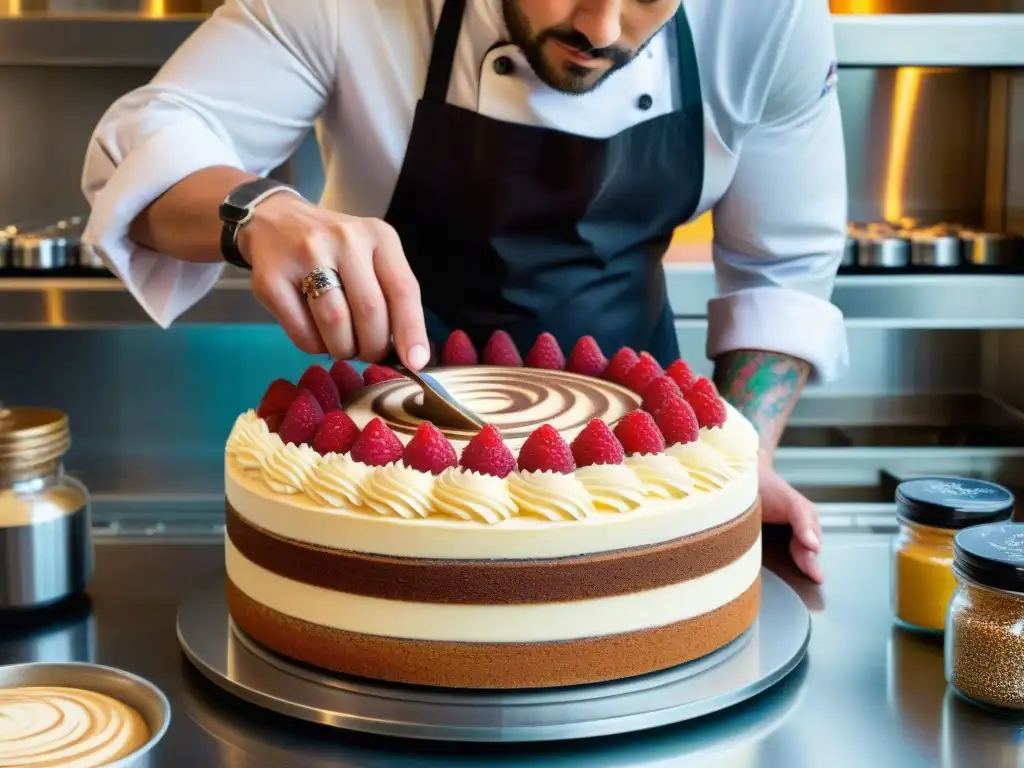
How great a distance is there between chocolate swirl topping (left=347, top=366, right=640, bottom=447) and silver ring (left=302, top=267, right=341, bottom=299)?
15 cm

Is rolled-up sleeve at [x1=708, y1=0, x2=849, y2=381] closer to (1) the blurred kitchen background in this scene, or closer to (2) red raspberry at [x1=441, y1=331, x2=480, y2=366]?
(2) red raspberry at [x1=441, y1=331, x2=480, y2=366]

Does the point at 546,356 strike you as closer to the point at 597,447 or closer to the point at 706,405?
the point at 706,405

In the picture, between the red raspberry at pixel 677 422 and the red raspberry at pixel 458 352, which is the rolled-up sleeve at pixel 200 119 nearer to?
the red raspberry at pixel 458 352

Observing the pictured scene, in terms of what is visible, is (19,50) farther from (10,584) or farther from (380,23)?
(10,584)

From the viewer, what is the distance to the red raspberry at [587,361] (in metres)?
1.62

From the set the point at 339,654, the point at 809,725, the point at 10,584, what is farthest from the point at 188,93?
the point at 809,725

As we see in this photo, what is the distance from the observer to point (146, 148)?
5.41 feet

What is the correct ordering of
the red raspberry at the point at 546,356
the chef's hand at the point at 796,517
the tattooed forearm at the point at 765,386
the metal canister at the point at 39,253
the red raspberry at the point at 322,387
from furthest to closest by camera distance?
the metal canister at the point at 39,253, the tattooed forearm at the point at 765,386, the red raspberry at the point at 546,356, the chef's hand at the point at 796,517, the red raspberry at the point at 322,387

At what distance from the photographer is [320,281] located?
1314 mm

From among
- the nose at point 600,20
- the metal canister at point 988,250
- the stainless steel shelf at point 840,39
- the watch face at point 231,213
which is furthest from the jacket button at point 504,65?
the metal canister at point 988,250

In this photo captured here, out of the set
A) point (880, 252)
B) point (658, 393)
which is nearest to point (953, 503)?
point (658, 393)

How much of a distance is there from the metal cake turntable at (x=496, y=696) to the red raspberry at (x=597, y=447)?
0.20m

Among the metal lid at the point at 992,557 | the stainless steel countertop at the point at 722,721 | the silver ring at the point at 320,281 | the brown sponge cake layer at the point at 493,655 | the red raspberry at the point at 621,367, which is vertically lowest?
the stainless steel countertop at the point at 722,721

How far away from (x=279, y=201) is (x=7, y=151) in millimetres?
2047
